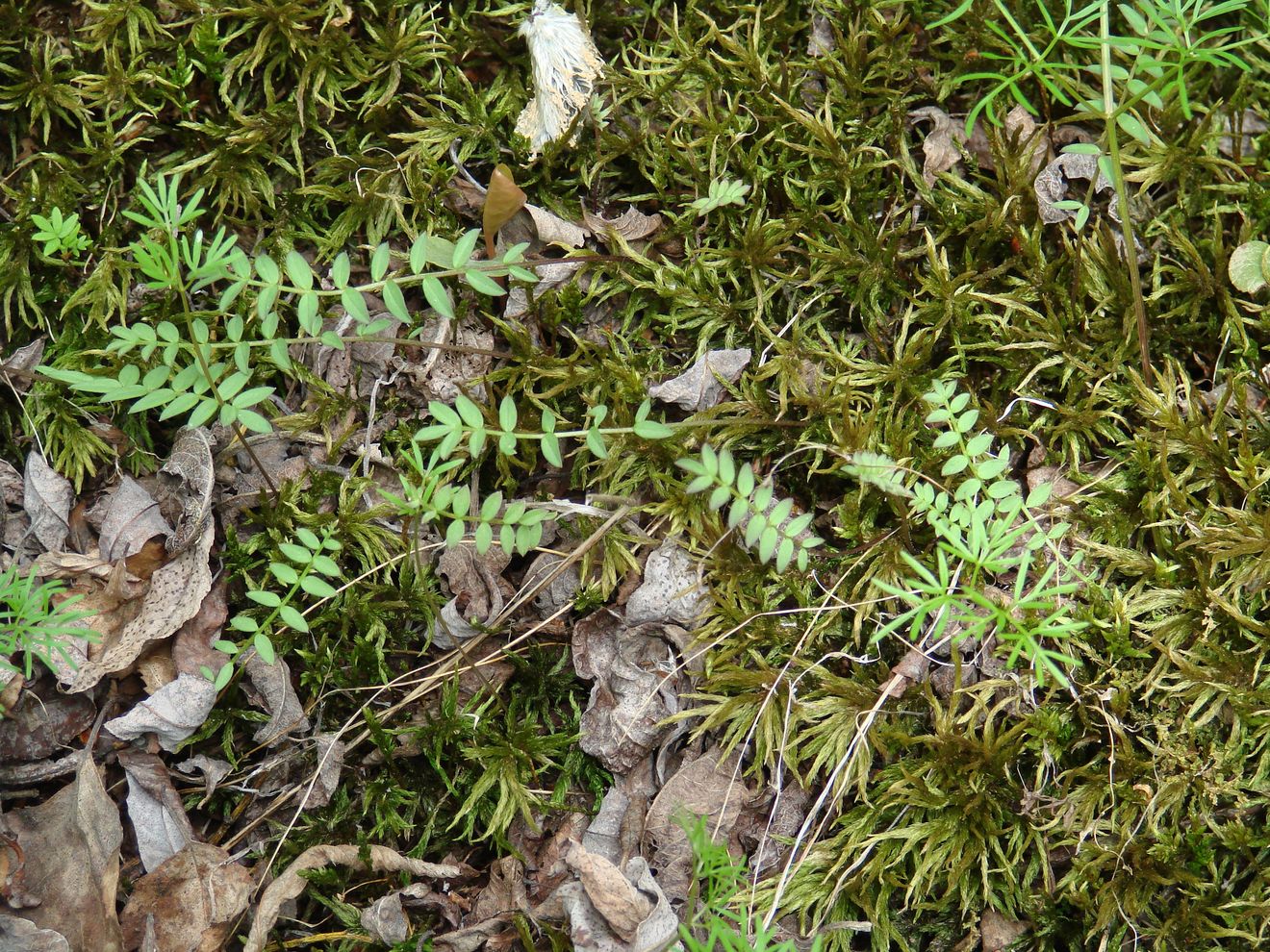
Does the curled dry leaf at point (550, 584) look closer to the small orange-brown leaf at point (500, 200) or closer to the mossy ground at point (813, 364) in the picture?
the mossy ground at point (813, 364)

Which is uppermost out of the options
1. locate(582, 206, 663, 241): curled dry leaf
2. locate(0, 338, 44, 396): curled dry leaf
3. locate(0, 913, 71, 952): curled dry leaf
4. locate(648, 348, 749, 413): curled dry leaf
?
locate(582, 206, 663, 241): curled dry leaf

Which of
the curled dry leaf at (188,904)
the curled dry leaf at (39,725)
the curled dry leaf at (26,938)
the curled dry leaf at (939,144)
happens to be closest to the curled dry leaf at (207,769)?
the curled dry leaf at (188,904)

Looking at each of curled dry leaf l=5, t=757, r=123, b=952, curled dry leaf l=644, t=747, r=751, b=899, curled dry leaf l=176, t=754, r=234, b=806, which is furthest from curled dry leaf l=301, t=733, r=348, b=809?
curled dry leaf l=644, t=747, r=751, b=899

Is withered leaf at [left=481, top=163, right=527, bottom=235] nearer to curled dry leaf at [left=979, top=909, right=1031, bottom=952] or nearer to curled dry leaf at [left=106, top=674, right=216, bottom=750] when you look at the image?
curled dry leaf at [left=106, top=674, right=216, bottom=750]

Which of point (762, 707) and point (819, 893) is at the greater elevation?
point (762, 707)

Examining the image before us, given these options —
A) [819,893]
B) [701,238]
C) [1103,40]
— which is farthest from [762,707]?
[1103,40]

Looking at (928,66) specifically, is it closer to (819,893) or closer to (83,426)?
(819,893)
